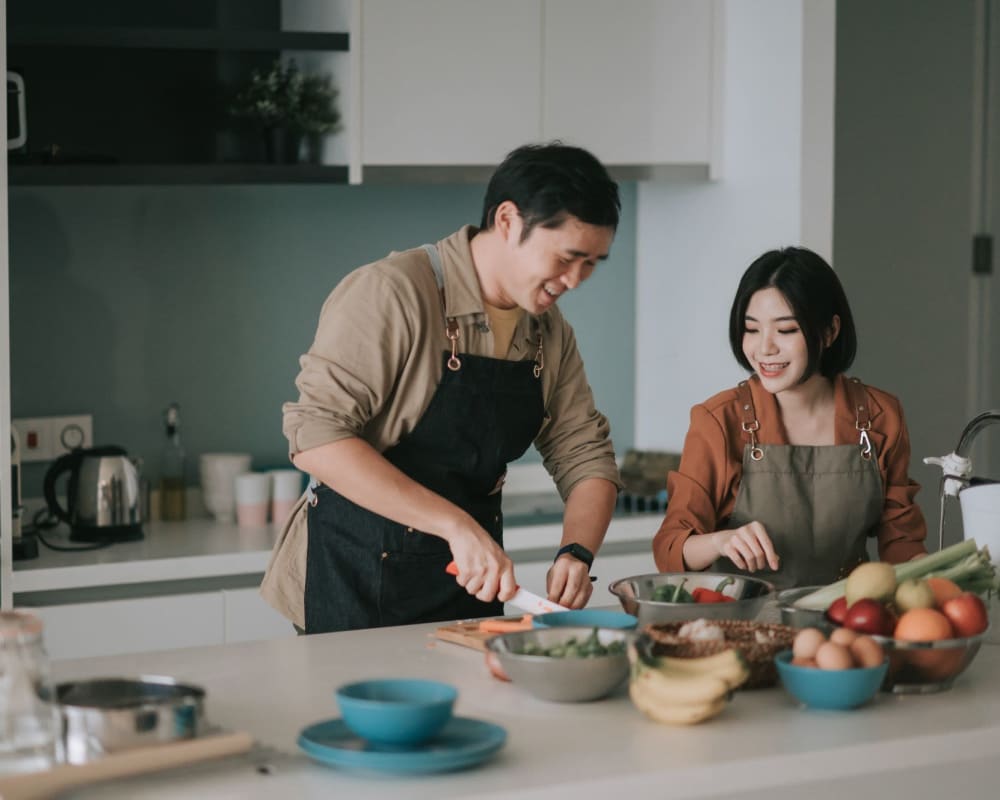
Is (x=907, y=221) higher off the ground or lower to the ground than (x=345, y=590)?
higher

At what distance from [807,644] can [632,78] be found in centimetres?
220

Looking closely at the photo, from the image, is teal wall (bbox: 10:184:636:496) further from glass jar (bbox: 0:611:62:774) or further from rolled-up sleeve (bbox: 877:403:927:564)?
glass jar (bbox: 0:611:62:774)

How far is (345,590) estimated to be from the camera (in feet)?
7.43

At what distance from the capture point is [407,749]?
4.64ft

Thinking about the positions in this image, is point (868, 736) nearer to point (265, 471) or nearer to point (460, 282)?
point (460, 282)

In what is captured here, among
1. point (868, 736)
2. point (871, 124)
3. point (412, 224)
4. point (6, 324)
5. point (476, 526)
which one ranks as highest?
point (871, 124)

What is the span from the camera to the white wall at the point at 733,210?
3344 mm

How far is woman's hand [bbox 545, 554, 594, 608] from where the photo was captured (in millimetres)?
2059

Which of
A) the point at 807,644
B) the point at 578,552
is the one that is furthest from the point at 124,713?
the point at 578,552

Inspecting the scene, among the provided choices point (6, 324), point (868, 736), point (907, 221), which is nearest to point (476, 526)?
point (868, 736)

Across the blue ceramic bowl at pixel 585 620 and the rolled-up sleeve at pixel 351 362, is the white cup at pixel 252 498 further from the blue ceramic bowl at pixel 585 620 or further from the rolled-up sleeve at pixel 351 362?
the blue ceramic bowl at pixel 585 620

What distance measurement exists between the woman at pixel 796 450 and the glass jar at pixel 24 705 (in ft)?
3.95

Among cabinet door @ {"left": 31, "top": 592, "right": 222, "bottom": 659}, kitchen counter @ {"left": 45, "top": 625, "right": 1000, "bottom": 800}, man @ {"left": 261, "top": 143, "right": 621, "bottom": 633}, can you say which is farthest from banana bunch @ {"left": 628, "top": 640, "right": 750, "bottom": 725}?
cabinet door @ {"left": 31, "top": 592, "right": 222, "bottom": 659}

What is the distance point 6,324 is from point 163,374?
73 cm
